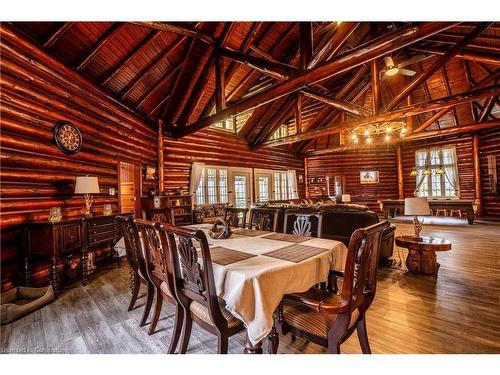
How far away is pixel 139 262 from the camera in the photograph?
246cm

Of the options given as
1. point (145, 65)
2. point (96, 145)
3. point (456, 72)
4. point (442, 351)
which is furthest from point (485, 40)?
point (96, 145)

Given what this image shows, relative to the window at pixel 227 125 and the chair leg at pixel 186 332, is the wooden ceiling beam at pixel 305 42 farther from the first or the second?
the window at pixel 227 125

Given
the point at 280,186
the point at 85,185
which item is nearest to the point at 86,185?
the point at 85,185

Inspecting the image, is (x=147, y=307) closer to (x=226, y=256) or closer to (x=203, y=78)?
(x=226, y=256)

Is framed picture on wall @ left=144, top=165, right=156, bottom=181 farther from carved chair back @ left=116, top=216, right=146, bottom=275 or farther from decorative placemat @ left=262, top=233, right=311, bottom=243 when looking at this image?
decorative placemat @ left=262, top=233, right=311, bottom=243

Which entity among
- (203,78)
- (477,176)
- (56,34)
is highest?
(203,78)

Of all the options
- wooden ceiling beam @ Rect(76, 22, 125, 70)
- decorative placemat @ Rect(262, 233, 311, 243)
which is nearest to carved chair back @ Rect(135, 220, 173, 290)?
decorative placemat @ Rect(262, 233, 311, 243)

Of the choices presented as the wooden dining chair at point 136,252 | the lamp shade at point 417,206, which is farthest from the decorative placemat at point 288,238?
the lamp shade at point 417,206

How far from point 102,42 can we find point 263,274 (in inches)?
186

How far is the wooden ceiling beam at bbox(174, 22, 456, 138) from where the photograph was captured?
3.03 meters

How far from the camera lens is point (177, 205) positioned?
651 centimetres

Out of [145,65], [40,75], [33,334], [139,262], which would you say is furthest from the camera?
[145,65]

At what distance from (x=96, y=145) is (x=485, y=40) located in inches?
379

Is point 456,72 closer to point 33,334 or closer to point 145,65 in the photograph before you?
point 145,65
